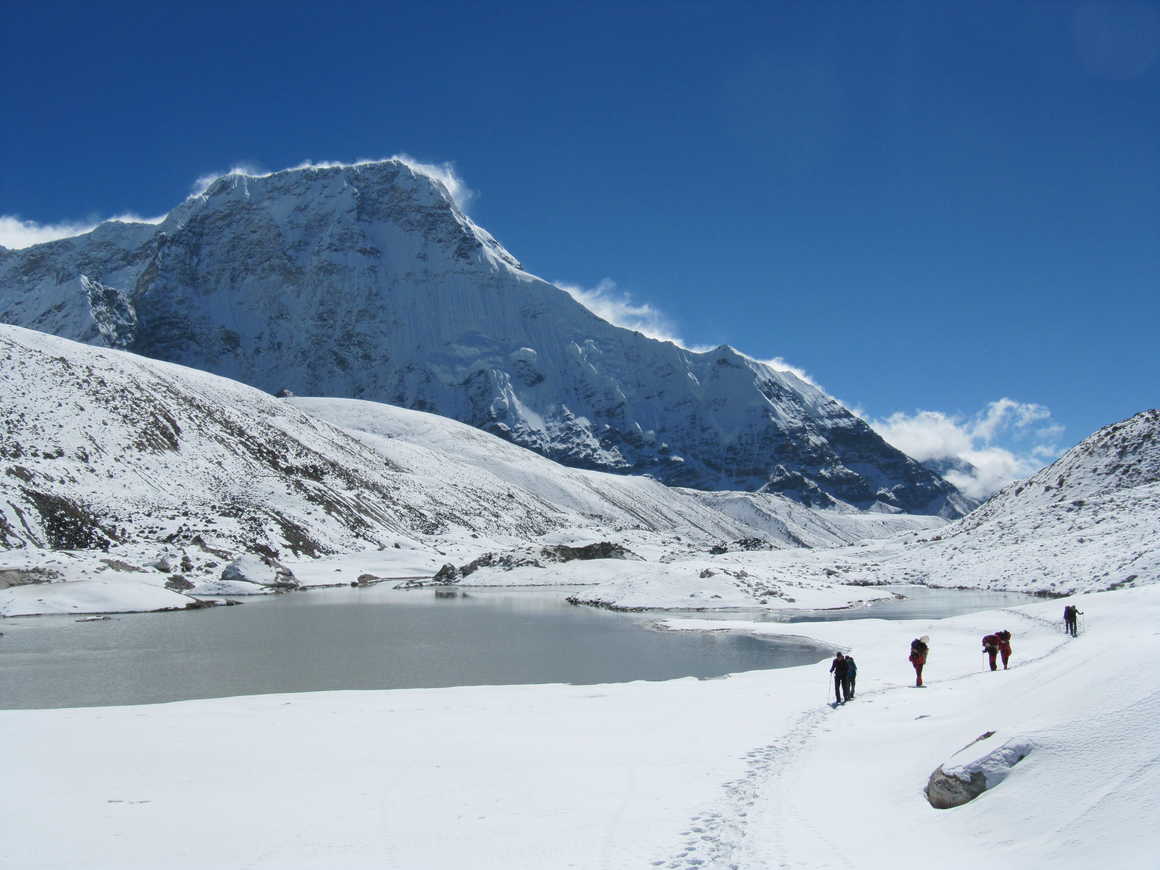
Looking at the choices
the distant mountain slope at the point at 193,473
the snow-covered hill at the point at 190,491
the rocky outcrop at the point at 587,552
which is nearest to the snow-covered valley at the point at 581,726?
the snow-covered hill at the point at 190,491

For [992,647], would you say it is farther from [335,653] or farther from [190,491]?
[190,491]

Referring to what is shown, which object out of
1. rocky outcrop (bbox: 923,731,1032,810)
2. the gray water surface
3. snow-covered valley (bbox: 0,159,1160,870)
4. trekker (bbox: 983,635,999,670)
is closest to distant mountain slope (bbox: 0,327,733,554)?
snow-covered valley (bbox: 0,159,1160,870)

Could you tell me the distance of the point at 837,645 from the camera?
3731 cm

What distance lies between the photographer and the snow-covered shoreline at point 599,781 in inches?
376

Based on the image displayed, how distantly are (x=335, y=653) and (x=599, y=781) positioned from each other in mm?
23246

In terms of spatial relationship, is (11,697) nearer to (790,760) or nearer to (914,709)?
(790,760)

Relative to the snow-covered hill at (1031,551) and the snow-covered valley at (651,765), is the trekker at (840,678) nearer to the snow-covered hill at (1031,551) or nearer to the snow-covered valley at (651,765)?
the snow-covered valley at (651,765)

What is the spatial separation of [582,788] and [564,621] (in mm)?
36861

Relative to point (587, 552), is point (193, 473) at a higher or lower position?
higher

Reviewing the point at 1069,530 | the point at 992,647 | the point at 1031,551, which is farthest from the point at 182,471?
the point at 992,647

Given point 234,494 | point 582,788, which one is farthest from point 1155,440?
point 234,494

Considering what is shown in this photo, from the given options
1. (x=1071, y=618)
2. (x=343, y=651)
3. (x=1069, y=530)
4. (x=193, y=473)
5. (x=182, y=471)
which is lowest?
(x=343, y=651)

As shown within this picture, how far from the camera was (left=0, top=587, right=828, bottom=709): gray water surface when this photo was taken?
26312mm

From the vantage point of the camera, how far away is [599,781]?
44.3 ft
